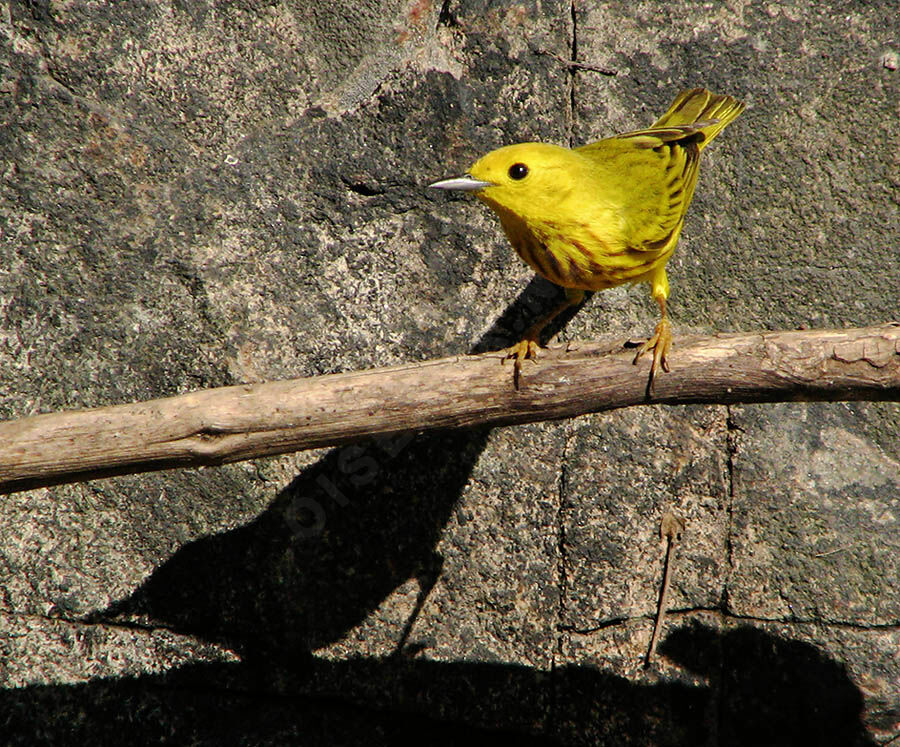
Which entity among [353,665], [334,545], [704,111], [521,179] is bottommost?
[353,665]

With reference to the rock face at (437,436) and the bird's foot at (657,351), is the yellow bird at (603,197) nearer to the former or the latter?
the bird's foot at (657,351)

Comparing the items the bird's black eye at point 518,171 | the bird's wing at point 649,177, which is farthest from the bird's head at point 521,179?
the bird's wing at point 649,177

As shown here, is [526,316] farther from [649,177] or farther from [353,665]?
[353,665]

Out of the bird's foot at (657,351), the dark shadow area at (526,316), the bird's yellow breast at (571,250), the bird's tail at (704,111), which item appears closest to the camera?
the bird's foot at (657,351)

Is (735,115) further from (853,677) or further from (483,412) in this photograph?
(853,677)

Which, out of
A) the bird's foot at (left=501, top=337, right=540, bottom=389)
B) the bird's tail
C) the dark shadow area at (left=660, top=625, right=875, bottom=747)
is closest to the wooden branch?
the bird's foot at (left=501, top=337, right=540, bottom=389)

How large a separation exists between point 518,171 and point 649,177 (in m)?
0.62

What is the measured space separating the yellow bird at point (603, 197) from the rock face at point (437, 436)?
25 cm

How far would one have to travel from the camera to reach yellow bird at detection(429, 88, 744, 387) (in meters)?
2.86

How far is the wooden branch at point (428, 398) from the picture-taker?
236 centimetres

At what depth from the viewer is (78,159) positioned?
10.4 feet

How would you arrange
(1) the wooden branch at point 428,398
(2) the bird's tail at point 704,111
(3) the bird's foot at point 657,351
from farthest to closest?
1. (2) the bird's tail at point 704,111
2. (3) the bird's foot at point 657,351
3. (1) the wooden branch at point 428,398

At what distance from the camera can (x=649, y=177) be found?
317 centimetres

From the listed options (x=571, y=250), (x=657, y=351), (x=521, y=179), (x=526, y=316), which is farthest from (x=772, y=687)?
(x=521, y=179)
